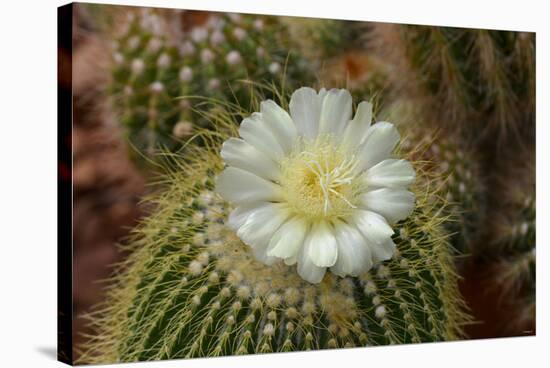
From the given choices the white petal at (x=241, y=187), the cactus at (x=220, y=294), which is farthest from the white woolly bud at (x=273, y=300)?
the white petal at (x=241, y=187)

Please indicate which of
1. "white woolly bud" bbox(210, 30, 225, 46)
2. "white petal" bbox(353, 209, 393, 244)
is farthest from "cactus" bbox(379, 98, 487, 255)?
"white woolly bud" bbox(210, 30, 225, 46)

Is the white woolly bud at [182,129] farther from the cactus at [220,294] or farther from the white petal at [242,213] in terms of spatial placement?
the white petal at [242,213]

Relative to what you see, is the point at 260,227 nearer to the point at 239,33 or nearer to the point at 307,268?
the point at 307,268

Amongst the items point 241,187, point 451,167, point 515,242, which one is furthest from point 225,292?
point 515,242

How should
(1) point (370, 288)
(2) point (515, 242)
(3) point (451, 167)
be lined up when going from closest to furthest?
(1) point (370, 288) → (3) point (451, 167) → (2) point (515, 242)

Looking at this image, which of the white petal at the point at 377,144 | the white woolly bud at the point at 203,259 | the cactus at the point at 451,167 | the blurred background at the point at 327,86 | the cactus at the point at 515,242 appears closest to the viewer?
the blurred background at the point at 327,86

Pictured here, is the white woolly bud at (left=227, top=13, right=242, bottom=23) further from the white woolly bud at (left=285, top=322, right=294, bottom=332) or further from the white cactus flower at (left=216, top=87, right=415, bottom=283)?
the white woolly bud at (left=285, top=322, right=294, bottom=332)
